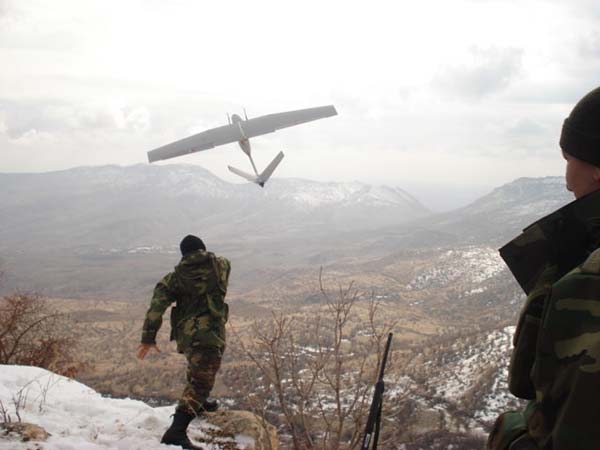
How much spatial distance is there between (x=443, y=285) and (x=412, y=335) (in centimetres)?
4696

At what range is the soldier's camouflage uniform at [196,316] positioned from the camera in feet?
20.3

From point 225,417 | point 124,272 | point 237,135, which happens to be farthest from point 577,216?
point 124,272

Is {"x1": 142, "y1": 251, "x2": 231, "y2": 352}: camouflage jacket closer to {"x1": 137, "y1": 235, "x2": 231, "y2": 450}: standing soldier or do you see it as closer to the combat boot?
{"x1": 137, "y1": 235, "x2": 231, "y2": 450}: standing soldier

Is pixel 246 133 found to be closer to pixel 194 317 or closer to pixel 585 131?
pixel 194 317

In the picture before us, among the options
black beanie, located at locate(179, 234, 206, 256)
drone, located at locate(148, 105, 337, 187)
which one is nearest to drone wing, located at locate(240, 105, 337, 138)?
drone, located at locate(148, 105, 337, 187)

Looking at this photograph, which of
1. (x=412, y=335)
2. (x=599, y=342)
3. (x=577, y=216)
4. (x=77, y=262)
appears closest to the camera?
(x=599, y=342)

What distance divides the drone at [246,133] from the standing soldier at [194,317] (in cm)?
1981

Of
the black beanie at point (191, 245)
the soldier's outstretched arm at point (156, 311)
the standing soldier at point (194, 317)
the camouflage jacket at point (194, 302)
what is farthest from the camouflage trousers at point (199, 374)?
the black beanie at point (191, 245)

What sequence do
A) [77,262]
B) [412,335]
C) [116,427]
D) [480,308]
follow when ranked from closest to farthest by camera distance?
[116,427], [412,335], [480,308], [77,262]

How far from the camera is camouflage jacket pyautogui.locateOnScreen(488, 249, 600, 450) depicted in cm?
131

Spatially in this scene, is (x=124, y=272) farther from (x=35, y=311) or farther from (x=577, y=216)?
(x=577, y=216)

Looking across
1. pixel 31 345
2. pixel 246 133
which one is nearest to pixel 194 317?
pixel 31 345

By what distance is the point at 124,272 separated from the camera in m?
170

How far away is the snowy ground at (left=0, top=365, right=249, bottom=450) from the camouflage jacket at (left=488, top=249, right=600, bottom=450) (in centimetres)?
544
